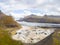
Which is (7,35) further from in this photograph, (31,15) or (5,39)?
(31,15)

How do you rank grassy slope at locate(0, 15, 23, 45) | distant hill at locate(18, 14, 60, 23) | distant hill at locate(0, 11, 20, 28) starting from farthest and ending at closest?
distant hill at locate(18, 14, 60, 23), distant hill at locate(0, 11, 20, 28), grassy slope at locate(0, 15, 23, 45)

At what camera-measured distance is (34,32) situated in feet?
14.1

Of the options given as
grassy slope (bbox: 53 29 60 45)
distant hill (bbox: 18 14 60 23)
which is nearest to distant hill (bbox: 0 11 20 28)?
distant hill (bbox: 18 14 60 23)

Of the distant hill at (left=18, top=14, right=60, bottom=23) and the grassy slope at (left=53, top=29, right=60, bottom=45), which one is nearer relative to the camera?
the grassy slope at (left=53, top=29, right=60, bottom=45)

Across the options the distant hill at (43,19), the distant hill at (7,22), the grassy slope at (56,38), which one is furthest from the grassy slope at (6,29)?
the grassy slope at (56,38)

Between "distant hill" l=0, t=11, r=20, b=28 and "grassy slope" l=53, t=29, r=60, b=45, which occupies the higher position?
"distant hill" l=0, t=11, r=20, b=28

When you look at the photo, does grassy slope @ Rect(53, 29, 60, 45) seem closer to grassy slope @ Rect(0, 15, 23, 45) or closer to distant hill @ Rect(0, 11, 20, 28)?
grassy slope @ Rect(0, 15, 23, 45)

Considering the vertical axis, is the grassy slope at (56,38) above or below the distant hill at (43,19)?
below

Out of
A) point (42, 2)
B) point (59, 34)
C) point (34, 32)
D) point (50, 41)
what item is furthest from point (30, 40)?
point (42, 2)

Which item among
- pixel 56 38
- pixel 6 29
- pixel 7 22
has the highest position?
pixel 7 22

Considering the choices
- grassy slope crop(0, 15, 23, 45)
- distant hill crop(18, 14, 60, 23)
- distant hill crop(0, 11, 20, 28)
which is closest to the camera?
grassy slope crop(0, 15, 23, 45)

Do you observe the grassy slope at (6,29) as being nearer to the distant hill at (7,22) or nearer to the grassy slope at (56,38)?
the distant hill at (7,22)

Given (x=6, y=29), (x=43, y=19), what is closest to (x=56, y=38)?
(x=43, y=19)

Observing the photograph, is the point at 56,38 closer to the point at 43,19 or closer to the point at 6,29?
the point at 43,19
